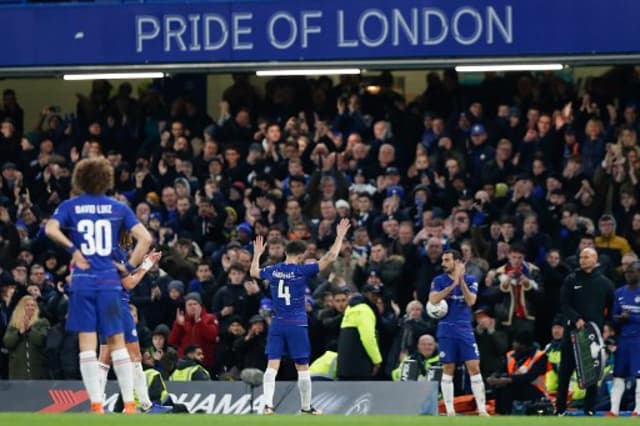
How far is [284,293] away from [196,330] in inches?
136

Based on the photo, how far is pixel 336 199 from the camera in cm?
2552

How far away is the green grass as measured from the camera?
47.0 ft

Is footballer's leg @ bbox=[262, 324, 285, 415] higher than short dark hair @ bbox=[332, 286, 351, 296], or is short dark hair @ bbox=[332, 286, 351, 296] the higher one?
short dark hair @ bbox=[332, 286, 351, 296]

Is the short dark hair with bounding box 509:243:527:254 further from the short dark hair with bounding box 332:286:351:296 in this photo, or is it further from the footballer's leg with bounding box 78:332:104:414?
the footballer's leg with bounding box 78:332:104:414

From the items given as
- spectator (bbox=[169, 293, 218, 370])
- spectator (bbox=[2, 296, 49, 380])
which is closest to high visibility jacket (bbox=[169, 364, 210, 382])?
spectator (bbox=[169, 293, 218, 370])

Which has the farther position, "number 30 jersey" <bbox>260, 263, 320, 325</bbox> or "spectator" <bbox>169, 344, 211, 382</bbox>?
"spectator" <bbox>169, 344, 211, 382</bbox>

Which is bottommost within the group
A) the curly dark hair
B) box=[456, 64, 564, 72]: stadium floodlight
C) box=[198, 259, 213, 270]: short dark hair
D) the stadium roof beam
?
box=[198, 259, 213, 270]: short dark hair

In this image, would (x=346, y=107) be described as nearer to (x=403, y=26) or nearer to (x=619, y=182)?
(x=403, y=26)

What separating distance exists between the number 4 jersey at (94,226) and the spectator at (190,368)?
6.93 meters

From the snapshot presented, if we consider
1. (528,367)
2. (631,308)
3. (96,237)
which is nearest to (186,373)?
(528,367)

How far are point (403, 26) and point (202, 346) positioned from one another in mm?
5478

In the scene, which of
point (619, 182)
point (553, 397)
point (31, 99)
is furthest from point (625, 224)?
point (31, 99)

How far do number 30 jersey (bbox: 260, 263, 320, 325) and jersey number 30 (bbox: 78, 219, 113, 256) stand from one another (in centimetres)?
509

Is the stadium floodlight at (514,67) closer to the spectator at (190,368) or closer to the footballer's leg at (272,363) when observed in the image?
the spectator at (190,368)
